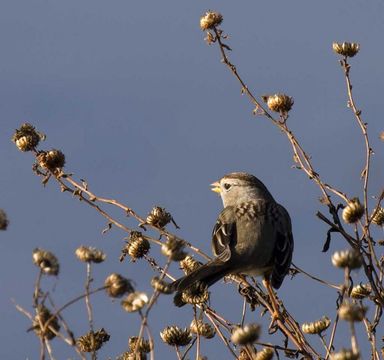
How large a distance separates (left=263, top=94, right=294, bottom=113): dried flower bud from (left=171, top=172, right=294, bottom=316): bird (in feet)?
2.31

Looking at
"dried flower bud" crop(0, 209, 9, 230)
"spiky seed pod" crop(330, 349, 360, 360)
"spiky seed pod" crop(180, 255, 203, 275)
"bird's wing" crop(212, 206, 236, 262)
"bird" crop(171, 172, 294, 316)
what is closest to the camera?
"spiky seed pod" crop(330, 349, 360, 360)

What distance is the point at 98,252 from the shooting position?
425cm

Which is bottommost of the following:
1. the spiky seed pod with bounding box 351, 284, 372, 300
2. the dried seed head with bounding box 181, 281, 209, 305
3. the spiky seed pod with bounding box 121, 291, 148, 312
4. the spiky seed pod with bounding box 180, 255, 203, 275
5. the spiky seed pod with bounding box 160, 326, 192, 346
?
the spiky seed pod with bounding box 121, 291, 148, 312

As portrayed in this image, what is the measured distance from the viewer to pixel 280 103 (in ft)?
23.4

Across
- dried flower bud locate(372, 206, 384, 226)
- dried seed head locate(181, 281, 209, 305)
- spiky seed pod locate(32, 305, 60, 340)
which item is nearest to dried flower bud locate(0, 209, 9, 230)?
spiky seed pod locate(32, 305, 60, 340)

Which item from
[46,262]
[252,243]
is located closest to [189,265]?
[252,243]

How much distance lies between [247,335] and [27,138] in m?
3.60

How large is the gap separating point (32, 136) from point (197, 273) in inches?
73.4

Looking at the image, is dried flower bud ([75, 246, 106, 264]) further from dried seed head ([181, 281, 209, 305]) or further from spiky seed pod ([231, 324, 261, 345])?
dried seed head ([181, 281, 209, 305])

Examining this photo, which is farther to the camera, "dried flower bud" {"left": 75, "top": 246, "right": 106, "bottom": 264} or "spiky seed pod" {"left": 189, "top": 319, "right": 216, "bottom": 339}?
"spiky seed pod" {"left": 189, "top": 319, "right": 216, "bottom": 339}

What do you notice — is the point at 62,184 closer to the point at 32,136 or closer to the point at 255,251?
the point at 32,136

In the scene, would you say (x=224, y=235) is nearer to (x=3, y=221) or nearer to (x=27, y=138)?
(x=27, y=138)

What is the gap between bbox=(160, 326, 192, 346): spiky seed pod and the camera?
5855mm

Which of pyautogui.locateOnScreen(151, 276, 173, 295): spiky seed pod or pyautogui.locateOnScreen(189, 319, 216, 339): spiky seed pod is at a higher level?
pyautogui.locateOnScreen(189, 319, 216, 339): spiky seed pod
